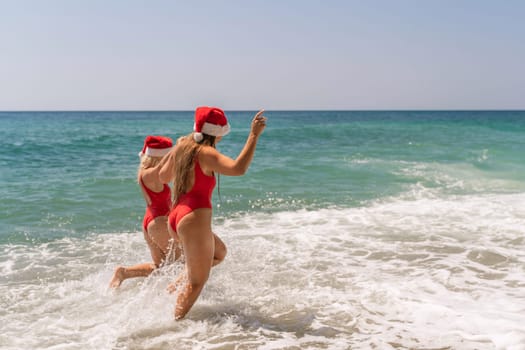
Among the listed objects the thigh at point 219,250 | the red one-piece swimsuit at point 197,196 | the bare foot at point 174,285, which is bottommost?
the bare foot at point 174,285

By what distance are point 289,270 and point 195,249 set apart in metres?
2.21

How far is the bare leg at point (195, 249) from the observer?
160 inches

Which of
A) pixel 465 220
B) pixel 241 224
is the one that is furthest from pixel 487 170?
pixel 241 224

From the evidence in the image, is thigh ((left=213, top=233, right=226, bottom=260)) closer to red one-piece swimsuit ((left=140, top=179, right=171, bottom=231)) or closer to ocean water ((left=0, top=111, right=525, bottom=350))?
ocean water ((left=0, top=111, right=525, bottom=350))

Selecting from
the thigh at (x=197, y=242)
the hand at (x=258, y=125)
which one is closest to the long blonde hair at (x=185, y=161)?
the thigh at (x=197, y=242)

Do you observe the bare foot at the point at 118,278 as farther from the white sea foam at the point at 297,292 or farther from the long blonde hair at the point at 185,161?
the long blonde hair at the point at 185,161

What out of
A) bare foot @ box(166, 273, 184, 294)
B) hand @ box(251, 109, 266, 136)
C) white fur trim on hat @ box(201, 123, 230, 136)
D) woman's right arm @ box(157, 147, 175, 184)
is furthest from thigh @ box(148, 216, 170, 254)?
hand @ box(251, 109, 266, 136)

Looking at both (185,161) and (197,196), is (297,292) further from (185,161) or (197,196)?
(185,161)

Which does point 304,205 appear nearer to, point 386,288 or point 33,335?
point 386,288

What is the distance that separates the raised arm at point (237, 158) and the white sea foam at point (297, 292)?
152cm

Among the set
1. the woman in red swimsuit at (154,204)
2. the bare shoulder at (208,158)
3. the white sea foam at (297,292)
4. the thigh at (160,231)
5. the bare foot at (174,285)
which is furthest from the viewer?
the thigh at (160,231)

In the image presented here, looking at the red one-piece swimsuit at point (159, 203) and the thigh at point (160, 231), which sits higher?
the red one-piece swimsuit at point (159, 203)

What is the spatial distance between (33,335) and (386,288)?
11.8 ft

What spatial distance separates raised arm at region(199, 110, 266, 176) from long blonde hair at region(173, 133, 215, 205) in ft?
0.33
